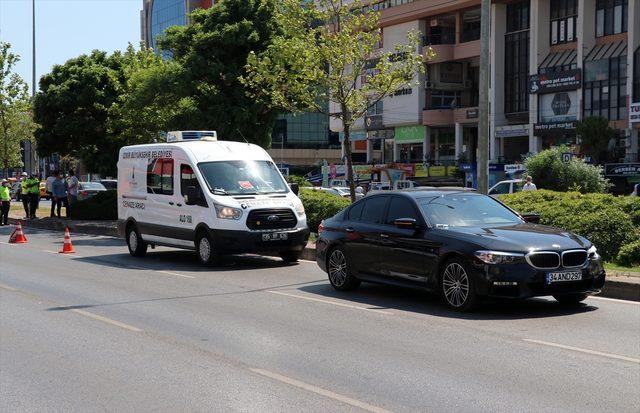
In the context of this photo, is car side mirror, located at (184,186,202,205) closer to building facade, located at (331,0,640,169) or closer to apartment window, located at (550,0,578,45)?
building facade, located at (331,0,640,169)

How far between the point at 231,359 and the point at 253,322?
2076 mm

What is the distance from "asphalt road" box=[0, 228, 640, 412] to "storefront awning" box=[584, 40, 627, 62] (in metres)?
49.2

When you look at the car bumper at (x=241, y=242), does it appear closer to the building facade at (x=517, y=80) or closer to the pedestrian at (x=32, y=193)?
the pedestrian at (x=32, y=193)

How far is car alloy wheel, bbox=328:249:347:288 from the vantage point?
12.7 metres

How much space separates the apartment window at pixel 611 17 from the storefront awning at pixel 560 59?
2.31 m

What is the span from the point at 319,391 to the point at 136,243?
13210 millimetres

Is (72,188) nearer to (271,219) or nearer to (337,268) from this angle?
(271,219)

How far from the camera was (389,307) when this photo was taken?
440 inches

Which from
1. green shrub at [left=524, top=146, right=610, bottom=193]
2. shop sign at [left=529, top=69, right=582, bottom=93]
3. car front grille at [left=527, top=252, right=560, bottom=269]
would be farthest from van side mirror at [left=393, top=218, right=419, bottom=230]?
shop sign at [left=529, top=69, right=582, bottom=93]

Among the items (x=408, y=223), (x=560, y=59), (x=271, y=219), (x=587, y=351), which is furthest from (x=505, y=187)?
(x=560, y=59)

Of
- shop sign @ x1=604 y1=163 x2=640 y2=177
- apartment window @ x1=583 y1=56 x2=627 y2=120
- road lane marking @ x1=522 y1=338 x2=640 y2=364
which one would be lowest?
road lane marking @ x1=522 y1=338 x2=640 y2=364

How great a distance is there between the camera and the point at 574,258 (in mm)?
10203

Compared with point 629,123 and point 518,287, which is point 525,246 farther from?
point 629,123

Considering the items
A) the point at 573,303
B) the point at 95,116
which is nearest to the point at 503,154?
the point at 95,116
